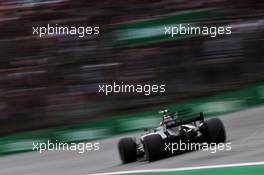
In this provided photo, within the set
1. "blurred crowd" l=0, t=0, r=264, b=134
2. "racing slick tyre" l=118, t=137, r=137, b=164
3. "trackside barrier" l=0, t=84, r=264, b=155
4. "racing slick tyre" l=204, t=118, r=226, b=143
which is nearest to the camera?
"racing slick tyre" l=204, t=118, r=226, b=143

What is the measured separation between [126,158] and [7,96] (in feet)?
13.3

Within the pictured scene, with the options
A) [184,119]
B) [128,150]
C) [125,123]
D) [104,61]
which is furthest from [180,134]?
[104,61]

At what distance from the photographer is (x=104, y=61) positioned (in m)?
8.89

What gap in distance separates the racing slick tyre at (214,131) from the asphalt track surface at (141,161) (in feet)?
0.43

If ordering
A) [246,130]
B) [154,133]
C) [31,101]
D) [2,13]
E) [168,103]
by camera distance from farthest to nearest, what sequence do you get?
1. [2,13]
2. [31,101]
3. [168,103]
4. [246,130]
5. [154,133]

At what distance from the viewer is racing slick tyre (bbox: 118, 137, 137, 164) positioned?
222 inches

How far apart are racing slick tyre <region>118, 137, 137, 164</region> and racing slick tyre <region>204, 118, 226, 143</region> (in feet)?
2.22

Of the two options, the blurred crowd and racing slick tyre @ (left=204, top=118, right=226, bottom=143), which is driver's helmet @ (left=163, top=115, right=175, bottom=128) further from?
the blurred crowd

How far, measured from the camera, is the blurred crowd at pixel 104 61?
28.0 feet

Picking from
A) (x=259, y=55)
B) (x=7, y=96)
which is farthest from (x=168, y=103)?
(x=7, y=96)

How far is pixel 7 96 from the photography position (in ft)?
30.7

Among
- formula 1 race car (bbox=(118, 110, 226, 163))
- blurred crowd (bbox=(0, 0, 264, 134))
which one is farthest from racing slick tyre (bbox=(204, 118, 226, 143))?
blurred crowd (bbox=(0, 0, 264, 134))

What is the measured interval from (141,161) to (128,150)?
17cm

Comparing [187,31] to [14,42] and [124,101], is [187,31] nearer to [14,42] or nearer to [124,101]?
[124,101]
